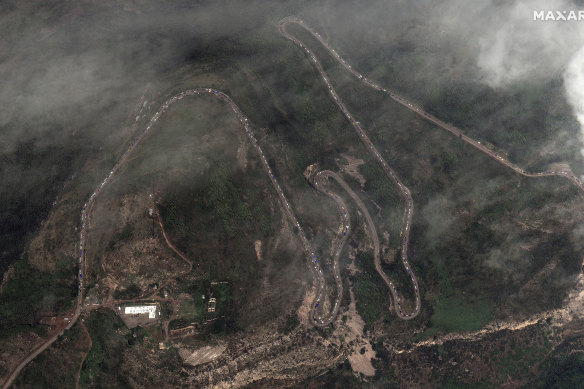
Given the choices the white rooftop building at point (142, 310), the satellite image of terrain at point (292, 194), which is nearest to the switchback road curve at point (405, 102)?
the satellite image of terrain at point (292, 194)

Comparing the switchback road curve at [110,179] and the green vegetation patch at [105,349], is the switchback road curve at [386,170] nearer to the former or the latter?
the switchback road curve at [110,179]

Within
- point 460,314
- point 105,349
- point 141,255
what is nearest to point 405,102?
point 460,314

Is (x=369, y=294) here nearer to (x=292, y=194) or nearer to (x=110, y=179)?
(x=292, y=194)

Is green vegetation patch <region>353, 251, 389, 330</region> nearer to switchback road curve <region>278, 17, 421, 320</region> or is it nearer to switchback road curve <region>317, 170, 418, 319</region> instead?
switchback road curve <region>317, 170, 418, 319</region>

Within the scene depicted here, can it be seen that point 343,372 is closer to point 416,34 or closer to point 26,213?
point 26,213

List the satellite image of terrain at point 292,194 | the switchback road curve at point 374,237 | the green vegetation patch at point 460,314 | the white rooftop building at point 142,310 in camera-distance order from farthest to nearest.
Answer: the green vegetation patch at point 460,314 < the switchback road curve at point 374,237 < the satellite image of terrain at point 292,194 < the white rooftop building at point 142,310

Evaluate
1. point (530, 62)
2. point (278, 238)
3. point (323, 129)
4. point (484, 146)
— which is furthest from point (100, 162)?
point (530, 62)
